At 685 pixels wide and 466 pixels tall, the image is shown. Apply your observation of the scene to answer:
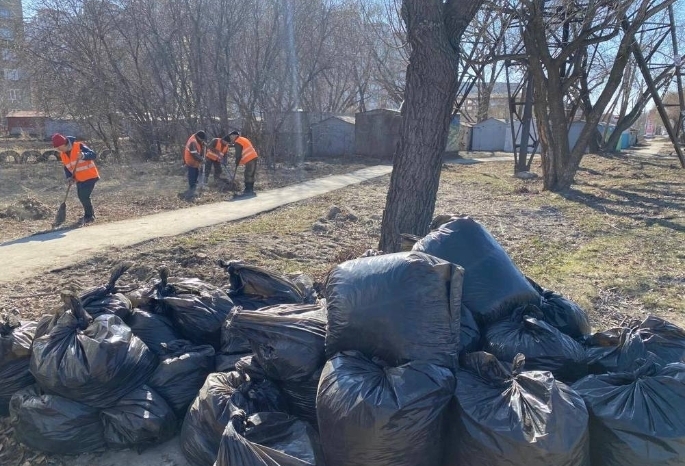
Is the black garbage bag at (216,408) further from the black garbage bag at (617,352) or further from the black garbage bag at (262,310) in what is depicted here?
the black garbage bag at (617,352)

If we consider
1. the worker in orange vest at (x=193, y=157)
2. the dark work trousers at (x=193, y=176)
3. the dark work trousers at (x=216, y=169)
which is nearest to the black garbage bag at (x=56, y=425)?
the worker in orange vest at (x=193, y=157)

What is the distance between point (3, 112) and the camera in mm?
33500

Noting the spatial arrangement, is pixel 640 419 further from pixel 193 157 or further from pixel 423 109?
pixel 193 157

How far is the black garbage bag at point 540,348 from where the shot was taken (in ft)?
7.88

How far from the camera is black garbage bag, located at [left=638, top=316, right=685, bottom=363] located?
2.45 meters

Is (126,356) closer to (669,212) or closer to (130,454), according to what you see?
(130,454)

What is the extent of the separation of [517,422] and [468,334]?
0.75 metres

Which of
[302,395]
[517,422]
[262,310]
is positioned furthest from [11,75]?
[517,422]

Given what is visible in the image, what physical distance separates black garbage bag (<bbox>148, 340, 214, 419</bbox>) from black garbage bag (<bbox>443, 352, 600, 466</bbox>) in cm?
136

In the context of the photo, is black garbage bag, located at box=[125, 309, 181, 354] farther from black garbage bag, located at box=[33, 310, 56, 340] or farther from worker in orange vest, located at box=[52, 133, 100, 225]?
worker in orange vest, located at box=[52, 133, 100, 225]

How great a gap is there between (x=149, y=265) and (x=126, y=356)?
2.83 m

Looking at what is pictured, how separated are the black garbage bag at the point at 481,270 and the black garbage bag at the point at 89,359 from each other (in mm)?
1662

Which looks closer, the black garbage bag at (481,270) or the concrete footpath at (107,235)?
the black garbage bag at (481,270)

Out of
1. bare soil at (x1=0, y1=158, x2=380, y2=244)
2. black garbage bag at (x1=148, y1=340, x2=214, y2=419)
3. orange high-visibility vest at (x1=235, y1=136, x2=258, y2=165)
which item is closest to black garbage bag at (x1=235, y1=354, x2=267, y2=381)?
black garbage bag at (x1=148, y1=340, x2=214, y2=419)
